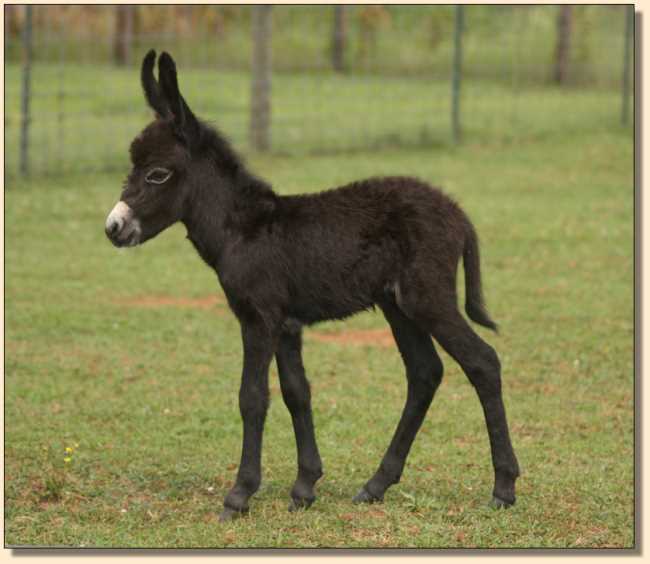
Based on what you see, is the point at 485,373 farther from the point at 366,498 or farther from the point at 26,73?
the point at 26,73

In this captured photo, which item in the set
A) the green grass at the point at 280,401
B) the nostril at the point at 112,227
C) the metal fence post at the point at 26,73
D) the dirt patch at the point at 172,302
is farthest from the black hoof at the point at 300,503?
the metal fence post at the point at 26,73

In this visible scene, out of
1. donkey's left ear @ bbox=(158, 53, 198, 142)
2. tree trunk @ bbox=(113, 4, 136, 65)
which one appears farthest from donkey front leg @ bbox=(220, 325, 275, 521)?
tree trunk @ bbox=(113, 4, 136, 65)

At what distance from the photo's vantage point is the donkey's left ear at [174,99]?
20.6ft

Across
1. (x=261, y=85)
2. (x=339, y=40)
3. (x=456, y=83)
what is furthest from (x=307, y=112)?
(x=456, y=83)

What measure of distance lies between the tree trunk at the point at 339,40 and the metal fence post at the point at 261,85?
2.65 m

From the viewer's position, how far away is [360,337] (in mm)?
11250

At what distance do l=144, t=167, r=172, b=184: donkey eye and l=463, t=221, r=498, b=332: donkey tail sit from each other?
1.60 meters

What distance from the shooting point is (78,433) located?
27.6 ft

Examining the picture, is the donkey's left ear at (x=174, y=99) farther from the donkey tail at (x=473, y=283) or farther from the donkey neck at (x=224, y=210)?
the donkey tail at (x=473, y=283)

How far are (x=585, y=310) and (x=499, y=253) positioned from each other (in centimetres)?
235

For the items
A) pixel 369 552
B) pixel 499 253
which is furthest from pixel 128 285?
pixel 369 552

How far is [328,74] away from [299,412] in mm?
16126

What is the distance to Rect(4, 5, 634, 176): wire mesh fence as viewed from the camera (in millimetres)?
19641

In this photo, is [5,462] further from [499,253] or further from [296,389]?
[499,253]
